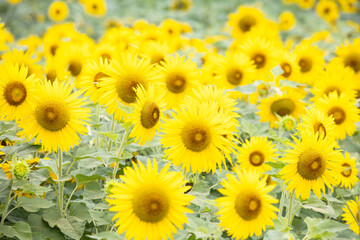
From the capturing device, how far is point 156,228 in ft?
4.44

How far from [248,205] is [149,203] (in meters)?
0.35

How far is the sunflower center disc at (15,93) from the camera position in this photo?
1.76 m

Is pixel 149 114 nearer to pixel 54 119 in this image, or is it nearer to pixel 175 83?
pixel 54 119

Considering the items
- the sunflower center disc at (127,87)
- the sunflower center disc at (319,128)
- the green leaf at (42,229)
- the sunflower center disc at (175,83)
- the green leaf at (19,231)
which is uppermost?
the sunflower center disc at (175,83)

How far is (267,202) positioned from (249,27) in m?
2.70

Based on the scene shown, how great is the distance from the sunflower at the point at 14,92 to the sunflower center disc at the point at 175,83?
27.2 inches

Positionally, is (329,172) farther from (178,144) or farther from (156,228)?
(156,228)

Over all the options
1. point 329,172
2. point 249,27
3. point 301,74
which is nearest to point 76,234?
point 329,172

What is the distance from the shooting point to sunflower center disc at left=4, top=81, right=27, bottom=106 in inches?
69.3

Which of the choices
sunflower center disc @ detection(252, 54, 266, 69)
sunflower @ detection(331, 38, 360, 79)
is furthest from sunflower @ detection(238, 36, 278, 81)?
sunflower @ detection(331, 38, 360, 79)

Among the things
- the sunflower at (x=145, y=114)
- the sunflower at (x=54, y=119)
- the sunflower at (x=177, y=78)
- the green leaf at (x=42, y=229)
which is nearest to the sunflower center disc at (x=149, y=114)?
the sunflower at (x=145, y=114)

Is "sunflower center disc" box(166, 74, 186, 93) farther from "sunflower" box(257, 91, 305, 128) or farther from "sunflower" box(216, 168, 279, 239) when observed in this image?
"sunflower" box(216, 168, 279, 239)

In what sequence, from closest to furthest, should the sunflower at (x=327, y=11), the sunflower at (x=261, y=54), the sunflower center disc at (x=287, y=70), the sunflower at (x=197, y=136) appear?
the sunflower at (x=197, y=136)
the sunflower center disc at (x=287, y=70)
the sunflower at (x=261, y=54)
the sunflower at (x=327, y=11)

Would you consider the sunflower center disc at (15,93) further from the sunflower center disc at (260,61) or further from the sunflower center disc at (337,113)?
→ the sunflower center disc at (260,61)
